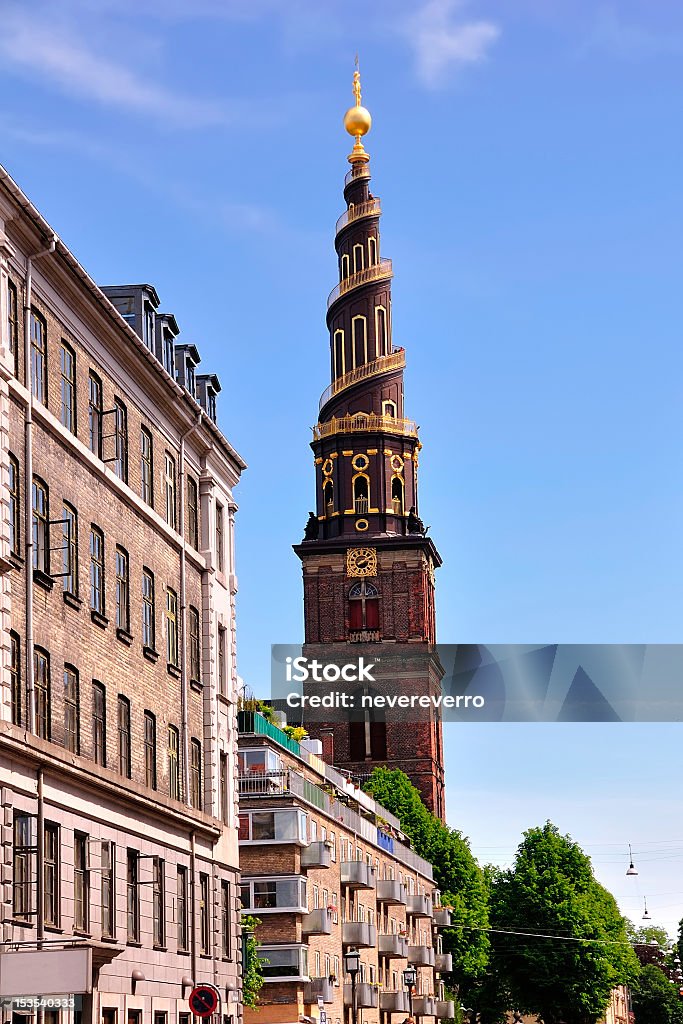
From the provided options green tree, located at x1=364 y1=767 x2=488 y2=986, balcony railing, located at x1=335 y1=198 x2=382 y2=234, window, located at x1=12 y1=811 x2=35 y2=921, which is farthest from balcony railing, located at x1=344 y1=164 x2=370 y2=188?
window, located at x1=12 y1=811 x2=35 y2=921

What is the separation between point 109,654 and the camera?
3956 centimetres

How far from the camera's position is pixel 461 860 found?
118562 mm

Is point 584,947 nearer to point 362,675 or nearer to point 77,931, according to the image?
point 362,675

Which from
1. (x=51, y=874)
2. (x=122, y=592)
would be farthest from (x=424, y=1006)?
(x=51, y=874)

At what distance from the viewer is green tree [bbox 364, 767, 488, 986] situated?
113 m

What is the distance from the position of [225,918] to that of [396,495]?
84.3m

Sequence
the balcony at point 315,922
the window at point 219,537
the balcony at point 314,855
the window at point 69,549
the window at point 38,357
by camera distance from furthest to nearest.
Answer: the balcony at point 314,855
the balcony at point 315,922
the window at point 219,537
the window at point 69,549
the window at point 38,357

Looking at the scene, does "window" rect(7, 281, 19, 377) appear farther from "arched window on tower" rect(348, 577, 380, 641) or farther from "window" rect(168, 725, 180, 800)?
"arched window on tower" rect(348, 577, 380, 641)

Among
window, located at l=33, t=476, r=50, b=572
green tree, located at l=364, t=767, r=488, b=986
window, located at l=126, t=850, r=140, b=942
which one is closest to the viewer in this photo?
window, located at l=33, t=476, r=50, b=572

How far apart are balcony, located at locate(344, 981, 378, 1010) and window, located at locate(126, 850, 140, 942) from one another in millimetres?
36860

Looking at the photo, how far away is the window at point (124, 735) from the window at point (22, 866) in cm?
731

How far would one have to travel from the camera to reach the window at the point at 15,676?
109 ft

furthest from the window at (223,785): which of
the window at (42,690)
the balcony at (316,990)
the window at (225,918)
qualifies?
the balcony at (316,990)

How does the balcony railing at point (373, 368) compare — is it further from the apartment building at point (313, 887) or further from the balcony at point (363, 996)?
the balcony at point (363, 996)
